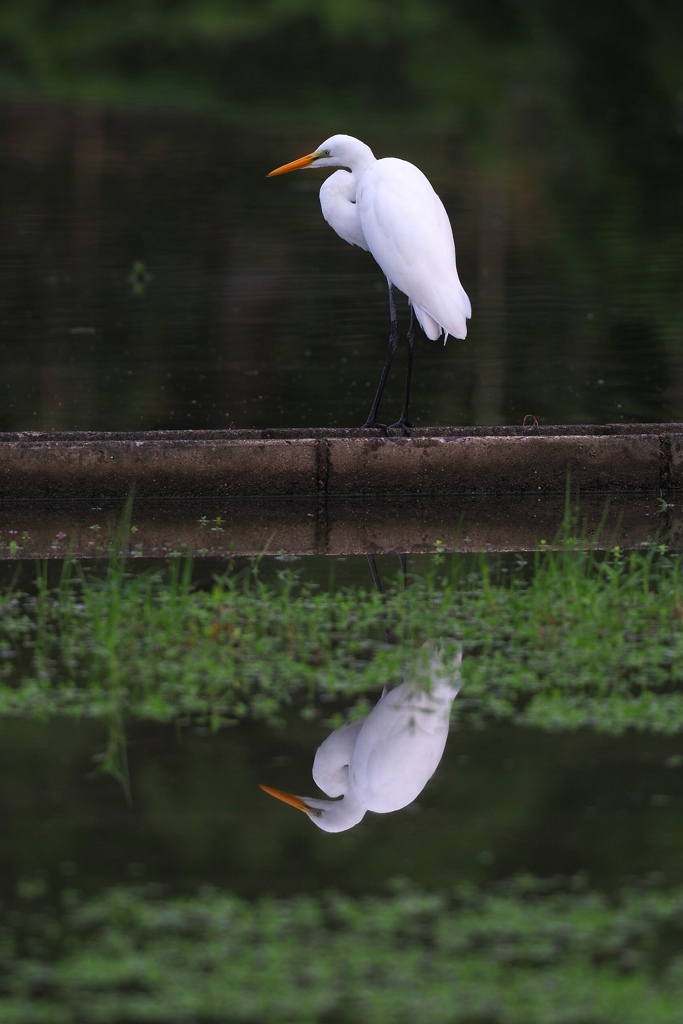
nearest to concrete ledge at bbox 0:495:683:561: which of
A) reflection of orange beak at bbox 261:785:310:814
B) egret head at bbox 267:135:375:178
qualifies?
egret head at bbox 267:135:375:178

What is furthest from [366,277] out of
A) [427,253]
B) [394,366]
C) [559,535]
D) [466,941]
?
[466,941]

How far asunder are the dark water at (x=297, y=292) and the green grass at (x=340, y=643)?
14.4ft

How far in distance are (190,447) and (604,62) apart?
32419 mm

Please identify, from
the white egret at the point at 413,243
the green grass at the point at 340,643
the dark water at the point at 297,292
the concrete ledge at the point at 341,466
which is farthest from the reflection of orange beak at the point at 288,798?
the dark water at the point at 297,292

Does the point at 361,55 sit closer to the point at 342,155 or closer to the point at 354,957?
the point at 342,155

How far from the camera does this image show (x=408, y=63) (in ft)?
133

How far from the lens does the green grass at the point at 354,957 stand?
12.1 ft

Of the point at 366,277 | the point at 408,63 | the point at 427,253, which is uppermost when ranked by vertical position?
the point at 408,63

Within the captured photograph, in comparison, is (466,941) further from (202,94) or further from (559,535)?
(202,94)

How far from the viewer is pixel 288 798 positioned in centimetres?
489

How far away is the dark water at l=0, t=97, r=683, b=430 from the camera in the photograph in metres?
12.1

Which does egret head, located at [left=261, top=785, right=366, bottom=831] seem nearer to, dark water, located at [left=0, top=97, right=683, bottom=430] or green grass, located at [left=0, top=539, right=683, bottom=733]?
green grass, located at [left=0, top=539, right=683, bottom=733]

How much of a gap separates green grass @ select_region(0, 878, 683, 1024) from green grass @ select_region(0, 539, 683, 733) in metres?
1.22

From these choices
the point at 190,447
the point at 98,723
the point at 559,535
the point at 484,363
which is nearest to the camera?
the point at 98,723
